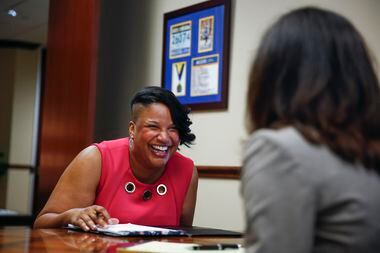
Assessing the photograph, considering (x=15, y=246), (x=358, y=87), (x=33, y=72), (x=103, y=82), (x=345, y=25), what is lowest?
(x=15, y=246)

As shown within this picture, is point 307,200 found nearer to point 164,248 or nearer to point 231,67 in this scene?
point 164,248

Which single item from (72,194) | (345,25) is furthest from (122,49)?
(345,25)

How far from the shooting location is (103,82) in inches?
176

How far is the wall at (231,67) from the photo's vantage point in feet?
10.3

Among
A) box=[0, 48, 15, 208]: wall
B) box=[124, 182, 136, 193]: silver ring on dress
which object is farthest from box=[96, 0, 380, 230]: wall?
box=[0, 48, 15, 208]: wall

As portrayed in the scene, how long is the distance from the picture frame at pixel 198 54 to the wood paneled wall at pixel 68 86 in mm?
528

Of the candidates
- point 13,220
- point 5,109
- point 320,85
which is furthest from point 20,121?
point 320,85

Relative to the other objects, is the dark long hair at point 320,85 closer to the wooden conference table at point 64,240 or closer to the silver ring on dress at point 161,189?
the wooden conference table at point 64,240

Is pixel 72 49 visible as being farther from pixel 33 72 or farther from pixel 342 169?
pixel 33 72

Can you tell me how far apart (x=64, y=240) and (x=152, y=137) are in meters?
0.82

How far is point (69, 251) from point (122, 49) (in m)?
3.11

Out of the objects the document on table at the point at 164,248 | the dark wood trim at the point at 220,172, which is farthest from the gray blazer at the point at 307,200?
the dark wood trim at the point at 220,172

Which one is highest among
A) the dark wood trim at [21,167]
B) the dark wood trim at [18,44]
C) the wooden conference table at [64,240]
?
the dark wood trim at [18,44]

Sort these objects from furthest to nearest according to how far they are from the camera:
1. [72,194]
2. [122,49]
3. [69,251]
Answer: [122,49], [72,194], [69,251]
